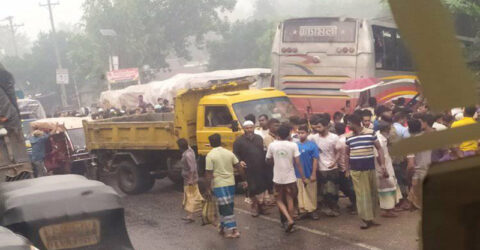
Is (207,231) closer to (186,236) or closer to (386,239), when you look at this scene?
(186,236)

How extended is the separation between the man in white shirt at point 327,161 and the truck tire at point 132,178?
14.5ft

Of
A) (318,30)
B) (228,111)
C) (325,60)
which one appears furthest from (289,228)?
(318,30)

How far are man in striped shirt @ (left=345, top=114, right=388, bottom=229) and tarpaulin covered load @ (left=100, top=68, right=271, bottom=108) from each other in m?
16.1

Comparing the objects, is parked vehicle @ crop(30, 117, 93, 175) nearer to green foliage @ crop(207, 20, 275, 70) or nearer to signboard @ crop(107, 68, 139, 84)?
signboard @ crop(107, 68, 139, 84)

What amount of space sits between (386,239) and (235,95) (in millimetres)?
4436

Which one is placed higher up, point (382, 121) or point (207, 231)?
point (382, 121)

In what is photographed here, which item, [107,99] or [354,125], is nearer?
[354,125]

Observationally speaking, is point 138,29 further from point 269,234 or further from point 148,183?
point 269,234

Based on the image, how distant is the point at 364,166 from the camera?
296 inches

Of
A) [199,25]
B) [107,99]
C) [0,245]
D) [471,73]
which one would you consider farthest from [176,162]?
[199,25]

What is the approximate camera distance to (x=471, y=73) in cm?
77

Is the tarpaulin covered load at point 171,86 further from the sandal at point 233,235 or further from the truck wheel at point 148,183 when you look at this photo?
the sandal at point 233,235

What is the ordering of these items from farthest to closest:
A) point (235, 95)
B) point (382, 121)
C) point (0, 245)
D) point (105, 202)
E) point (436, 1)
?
1. point (235, 95)
2. point (382, 121)
3. point (105, 202)
4. point (0, 245)
5. point (436, 1)

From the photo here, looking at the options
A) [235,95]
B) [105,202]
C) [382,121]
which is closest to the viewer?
[105,202]
